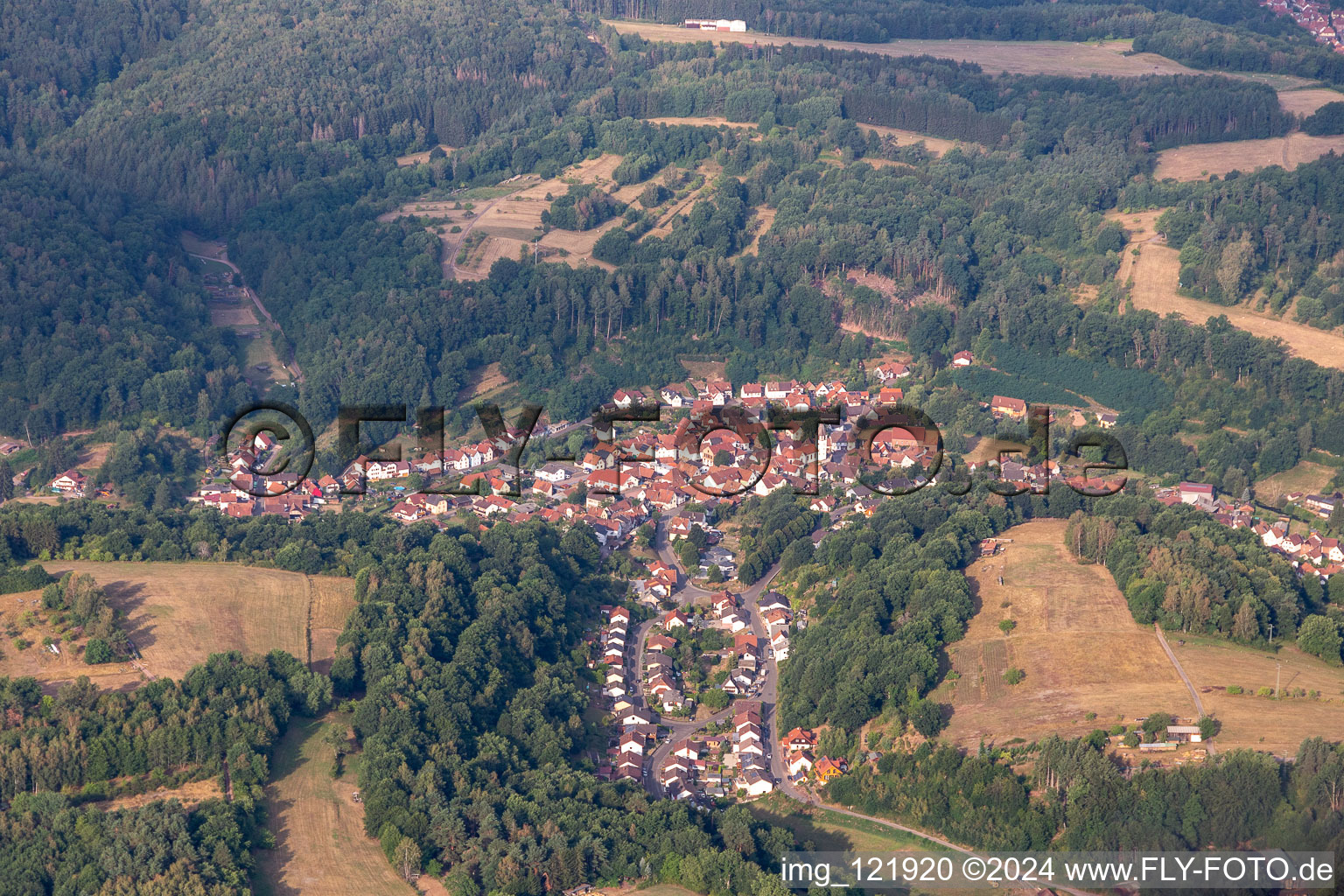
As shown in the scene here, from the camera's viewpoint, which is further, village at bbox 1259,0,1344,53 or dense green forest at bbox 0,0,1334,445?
village at bbox 1259,0,1344,53

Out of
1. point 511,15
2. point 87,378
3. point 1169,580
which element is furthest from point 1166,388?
point 511,15

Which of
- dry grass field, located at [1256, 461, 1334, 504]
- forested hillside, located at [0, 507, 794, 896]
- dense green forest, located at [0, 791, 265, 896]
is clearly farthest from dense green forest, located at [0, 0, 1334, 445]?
dense green forest, located at [0, 791, 265, 896]

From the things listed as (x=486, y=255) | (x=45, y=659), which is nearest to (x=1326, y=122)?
(x=486, y=255)

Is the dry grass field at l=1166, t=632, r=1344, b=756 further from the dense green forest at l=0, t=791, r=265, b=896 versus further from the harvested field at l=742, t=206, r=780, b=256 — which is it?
the harvested field at l=742, t=206, r=780, b=256

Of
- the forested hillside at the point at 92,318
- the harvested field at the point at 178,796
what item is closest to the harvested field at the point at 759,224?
the forested hillside at the point at 92,318

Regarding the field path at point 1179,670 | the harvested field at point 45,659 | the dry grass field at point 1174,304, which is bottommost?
the harvested field at point 45,659

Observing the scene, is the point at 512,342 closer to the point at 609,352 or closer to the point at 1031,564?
the point at 609,352

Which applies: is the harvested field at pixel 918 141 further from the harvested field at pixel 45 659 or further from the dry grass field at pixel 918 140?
the harvested field at pixel 45 659
